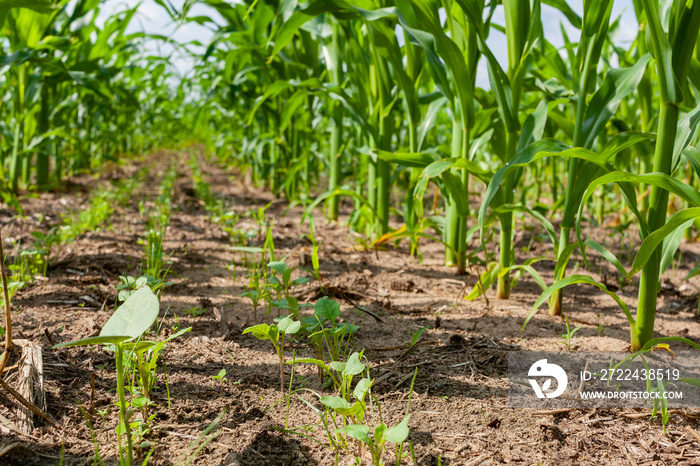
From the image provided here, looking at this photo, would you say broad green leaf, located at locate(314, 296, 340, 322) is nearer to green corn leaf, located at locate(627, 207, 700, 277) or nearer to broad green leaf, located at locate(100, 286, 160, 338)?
broad green leaf, located at locate(100, 286, 160, 338)

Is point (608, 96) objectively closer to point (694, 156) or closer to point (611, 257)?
point (694, 156)

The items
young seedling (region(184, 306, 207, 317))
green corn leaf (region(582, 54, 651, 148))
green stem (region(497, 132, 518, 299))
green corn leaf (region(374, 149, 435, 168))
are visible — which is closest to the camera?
green corn leaf (region(582, 54, 651, 148))

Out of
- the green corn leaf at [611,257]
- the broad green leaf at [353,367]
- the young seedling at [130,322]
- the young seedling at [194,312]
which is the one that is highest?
the green corn leaf at [611,257]

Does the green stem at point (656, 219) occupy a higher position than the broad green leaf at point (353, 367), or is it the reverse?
the green stem at point (656, 219)

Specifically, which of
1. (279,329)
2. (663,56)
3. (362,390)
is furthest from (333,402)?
(663,56)

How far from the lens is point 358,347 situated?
1.34 metres

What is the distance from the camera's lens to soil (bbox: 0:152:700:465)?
35.0 inches

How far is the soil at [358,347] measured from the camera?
35.0 inches

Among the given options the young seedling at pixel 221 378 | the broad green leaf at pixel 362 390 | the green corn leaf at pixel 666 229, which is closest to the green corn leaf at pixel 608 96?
the green corn leaf at pixel 666 229

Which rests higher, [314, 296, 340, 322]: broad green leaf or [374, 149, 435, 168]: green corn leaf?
[374, 149, 435, 168]: green corn leaf

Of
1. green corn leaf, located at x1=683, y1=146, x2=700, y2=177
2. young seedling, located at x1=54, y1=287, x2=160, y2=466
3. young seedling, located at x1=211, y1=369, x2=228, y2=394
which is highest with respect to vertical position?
green corn leaf, located at x1=683, y1=146, x2=700, y2=177

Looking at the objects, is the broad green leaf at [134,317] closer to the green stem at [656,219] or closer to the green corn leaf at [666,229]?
the green corn leaf at [666,229]

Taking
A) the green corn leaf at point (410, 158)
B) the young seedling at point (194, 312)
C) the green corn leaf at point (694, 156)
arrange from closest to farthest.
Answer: the green corn leaf at point (694, 156)
the young seedling at point (194, 312)
the green corn leaf at point (410, 158)

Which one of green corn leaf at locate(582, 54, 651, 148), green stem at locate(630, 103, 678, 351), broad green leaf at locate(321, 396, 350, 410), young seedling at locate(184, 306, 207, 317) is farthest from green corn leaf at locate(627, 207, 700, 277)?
young seedling at locate(184, 306, 207, 317)
